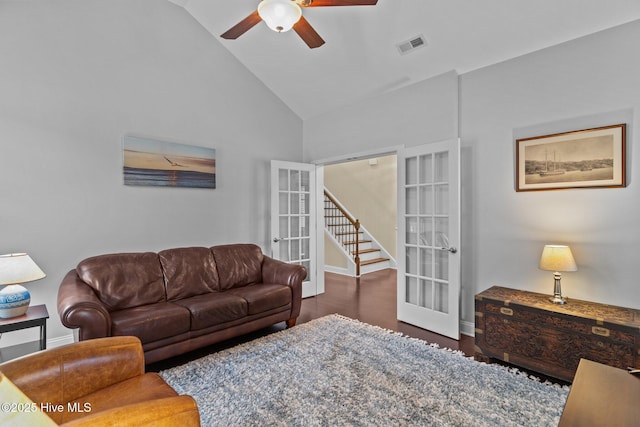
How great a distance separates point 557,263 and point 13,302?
13.5ft

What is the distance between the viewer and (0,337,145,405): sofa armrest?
1354 mm

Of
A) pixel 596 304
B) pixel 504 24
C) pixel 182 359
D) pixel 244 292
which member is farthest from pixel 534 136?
pixel 182 359

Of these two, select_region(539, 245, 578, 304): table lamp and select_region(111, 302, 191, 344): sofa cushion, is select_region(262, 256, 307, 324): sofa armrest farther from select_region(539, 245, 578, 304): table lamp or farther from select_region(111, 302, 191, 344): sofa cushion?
select_region(539, 245, 578, 304): table lamp

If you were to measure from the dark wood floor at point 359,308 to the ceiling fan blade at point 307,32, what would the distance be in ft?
9.25

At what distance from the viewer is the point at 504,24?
291cm

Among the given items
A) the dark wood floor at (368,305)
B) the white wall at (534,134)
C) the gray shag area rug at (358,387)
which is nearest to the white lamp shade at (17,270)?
the gray shag area rug at (358,387)

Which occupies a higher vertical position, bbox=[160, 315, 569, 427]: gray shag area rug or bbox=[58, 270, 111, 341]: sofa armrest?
bbox=[58, 270, 111, 341]: sofa armrest

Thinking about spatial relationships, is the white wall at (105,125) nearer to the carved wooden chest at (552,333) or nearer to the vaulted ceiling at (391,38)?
the vaulted ceiling at (391,38)

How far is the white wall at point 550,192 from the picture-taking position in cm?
260

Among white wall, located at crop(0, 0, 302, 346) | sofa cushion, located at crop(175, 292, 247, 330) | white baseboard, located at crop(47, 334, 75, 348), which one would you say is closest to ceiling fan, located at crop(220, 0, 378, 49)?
white wall, located at crop(0, 0, 302, 346)

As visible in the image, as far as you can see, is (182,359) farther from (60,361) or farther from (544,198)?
(544,198)

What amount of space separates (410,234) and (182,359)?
2706 millimetres

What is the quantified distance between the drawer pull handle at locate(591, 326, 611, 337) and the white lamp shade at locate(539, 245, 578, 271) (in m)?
0.47

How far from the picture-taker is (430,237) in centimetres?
367
